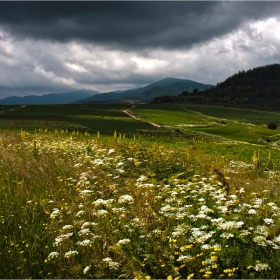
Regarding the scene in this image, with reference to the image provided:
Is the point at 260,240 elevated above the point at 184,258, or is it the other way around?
the point at 260,240

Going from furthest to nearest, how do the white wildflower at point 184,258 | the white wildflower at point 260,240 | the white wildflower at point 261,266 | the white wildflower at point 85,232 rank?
the white wildflower at point 85,232
the white wildflower at point 260,240
the white wildflower at point 184,258
the white wildflower at point 261,266

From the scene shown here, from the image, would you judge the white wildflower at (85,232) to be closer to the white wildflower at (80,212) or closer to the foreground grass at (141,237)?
the foreground grass at (141,237)

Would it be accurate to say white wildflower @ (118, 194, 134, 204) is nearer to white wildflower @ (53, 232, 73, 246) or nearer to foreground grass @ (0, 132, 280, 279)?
foreground grass @ (0, 132, 280, 279)

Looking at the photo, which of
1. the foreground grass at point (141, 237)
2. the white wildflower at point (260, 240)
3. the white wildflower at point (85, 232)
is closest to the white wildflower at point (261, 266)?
the foreground grass at point (141, 237)

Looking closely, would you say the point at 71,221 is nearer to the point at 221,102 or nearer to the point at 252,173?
the point at 252,173

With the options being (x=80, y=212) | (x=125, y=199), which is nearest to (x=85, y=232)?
(x=80, y=212)

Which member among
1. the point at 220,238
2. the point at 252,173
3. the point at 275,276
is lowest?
the point at 252,173

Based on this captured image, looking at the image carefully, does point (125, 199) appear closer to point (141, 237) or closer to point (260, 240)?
point (141, 237)

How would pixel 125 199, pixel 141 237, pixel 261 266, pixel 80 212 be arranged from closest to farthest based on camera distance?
pixel 261 266 → pixel 141 237 → pixel 80 212 → pixel 125 199

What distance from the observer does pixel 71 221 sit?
5.99 metres

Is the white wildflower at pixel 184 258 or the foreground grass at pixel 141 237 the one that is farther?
the foreground grass at pixel 141 237

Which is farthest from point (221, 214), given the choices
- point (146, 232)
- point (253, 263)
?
point (146, 232)

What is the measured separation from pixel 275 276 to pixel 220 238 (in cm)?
95

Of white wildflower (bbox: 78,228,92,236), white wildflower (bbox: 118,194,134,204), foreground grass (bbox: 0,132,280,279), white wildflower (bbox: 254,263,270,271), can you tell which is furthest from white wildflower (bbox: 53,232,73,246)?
white wildflower (bbox: 254,263,270,271)
